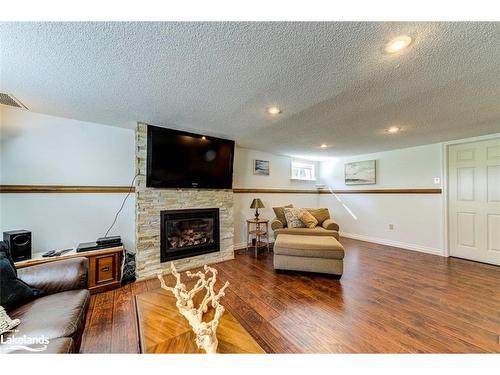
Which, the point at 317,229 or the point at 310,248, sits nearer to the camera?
the point at 310,248

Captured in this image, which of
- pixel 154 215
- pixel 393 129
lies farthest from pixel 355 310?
pixel 154 215

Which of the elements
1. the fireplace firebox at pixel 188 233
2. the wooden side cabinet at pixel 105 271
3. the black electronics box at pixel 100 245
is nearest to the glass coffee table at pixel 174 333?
the wooden side cabinet at pixel 105 271

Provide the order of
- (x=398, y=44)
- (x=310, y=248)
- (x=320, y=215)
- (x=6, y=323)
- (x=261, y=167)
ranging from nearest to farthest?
(x=6, y=323)
(x=398, y=44)
(x=310, y=248)
(x=320, y=215)
(x=261, y=167)

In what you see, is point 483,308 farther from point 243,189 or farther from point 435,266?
point 243,189

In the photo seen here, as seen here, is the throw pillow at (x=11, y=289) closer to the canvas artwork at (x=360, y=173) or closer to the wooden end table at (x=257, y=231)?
the wooden end table at (x=257, y=231)

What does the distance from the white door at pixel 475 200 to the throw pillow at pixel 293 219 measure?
99.9 inches

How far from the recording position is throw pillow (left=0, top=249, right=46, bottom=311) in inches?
44.5

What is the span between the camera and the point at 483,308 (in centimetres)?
175

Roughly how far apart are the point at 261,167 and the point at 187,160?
6.00 ft

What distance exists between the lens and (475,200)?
298 cm

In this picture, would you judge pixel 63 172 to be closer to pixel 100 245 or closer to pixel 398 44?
pixel 100 245

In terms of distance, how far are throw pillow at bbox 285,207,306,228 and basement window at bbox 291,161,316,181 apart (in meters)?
1.39

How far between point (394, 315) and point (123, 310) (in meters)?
2.48
